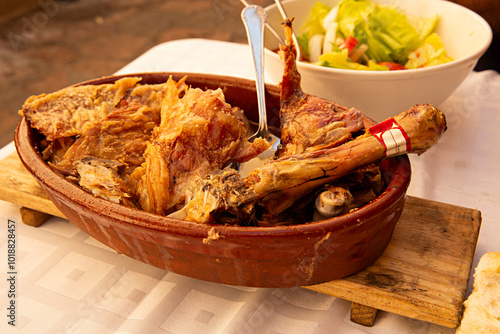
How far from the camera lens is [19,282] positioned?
1279 mm

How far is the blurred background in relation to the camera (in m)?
→ 4.45

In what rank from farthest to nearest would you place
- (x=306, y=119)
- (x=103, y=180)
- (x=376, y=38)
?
(x=376, y=38) → (x=306, y=119) → (x=103, y=180)

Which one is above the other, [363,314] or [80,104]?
[80,104]

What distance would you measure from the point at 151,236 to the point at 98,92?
2.16 ft

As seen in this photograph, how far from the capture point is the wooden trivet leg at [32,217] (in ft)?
4.72

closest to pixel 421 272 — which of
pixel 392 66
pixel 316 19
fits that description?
pixel 392 66

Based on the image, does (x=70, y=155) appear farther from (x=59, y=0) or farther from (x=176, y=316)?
(x=59, y=0)

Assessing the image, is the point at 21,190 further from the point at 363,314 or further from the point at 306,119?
the point at 363,314

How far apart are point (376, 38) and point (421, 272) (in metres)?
1.12

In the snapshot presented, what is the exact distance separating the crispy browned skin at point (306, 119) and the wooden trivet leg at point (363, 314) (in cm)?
40

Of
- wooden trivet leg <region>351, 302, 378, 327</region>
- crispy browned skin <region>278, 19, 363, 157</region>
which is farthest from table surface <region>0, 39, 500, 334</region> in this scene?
crispy browned skin <region>278, 19, 363, 157</region>

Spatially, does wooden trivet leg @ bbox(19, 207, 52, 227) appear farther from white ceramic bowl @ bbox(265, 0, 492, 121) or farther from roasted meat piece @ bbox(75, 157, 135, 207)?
white ceramic bowl @ bbox(265, 0, 492, 121)

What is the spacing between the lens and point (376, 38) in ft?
6.34

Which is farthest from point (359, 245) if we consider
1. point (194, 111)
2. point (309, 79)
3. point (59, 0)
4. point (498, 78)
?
point (59, 0)
